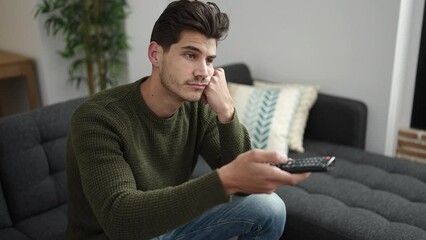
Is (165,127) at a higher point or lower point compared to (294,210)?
higher

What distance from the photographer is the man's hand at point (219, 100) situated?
A: 52.1 inches

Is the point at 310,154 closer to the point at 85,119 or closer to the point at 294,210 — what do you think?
the point at 294,210

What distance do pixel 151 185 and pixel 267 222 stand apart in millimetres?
360

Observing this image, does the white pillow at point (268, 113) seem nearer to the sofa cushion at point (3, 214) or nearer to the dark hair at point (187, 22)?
the dark hair at point (187, 22)

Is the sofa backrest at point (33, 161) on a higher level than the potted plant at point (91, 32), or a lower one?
lower

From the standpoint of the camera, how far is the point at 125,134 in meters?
1.17

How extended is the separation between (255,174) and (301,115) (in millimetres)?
1387

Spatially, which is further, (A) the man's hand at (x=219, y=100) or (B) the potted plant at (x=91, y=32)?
(B) the potted plant at (x=91, y=32)

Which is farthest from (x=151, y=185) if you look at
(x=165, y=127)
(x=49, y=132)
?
(x=49, y=132)

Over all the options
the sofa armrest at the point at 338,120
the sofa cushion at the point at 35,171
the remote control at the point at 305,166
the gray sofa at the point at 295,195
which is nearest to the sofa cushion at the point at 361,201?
the gray sofa at the point at 295,195

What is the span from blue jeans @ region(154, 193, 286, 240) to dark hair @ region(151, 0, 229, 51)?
50 centimetres

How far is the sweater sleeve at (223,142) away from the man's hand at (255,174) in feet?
1.25

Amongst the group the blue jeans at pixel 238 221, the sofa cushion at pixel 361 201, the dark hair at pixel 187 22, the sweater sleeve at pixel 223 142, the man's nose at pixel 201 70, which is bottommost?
the sofa cushion at pixel 361 201

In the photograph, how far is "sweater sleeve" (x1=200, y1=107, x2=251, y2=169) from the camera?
133 cm
